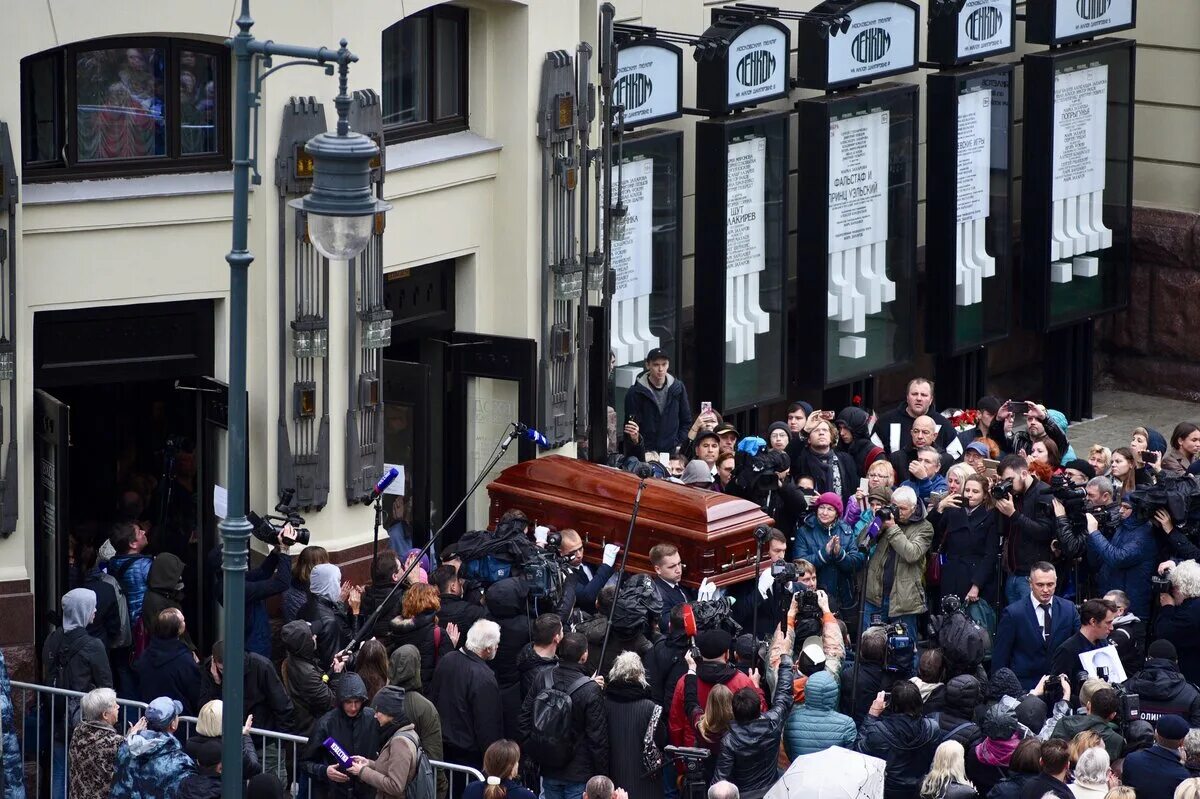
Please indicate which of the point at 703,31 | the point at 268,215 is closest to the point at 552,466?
the point at 268,215

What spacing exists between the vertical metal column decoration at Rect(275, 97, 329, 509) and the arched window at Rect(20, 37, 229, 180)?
0.52 meters

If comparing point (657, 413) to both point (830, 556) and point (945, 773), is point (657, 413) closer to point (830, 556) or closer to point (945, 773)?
point (830, 556)

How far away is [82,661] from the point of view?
14.1m

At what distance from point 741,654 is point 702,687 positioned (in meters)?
0.78

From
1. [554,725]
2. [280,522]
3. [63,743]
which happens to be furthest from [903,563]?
[63,743]

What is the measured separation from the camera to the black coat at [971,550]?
1564cm

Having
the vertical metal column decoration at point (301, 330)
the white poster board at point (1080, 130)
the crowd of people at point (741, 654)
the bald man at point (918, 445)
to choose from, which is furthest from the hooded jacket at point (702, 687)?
the white poster board at point (1080, 130)

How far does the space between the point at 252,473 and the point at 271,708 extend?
9.98 feet

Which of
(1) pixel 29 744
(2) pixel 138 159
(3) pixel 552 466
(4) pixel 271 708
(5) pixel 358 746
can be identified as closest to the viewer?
(5) pixel 358 746

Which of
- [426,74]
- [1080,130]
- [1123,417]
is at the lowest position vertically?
[1123,417]

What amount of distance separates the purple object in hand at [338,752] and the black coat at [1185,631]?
5.20 meters

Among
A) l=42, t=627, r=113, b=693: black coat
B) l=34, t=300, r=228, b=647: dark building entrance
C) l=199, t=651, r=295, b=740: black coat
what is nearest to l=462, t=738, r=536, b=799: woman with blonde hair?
l=199, t=651, r=295, b=740: black coat

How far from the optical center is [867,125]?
21.7m

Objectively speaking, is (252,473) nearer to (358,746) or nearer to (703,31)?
(358,746)
